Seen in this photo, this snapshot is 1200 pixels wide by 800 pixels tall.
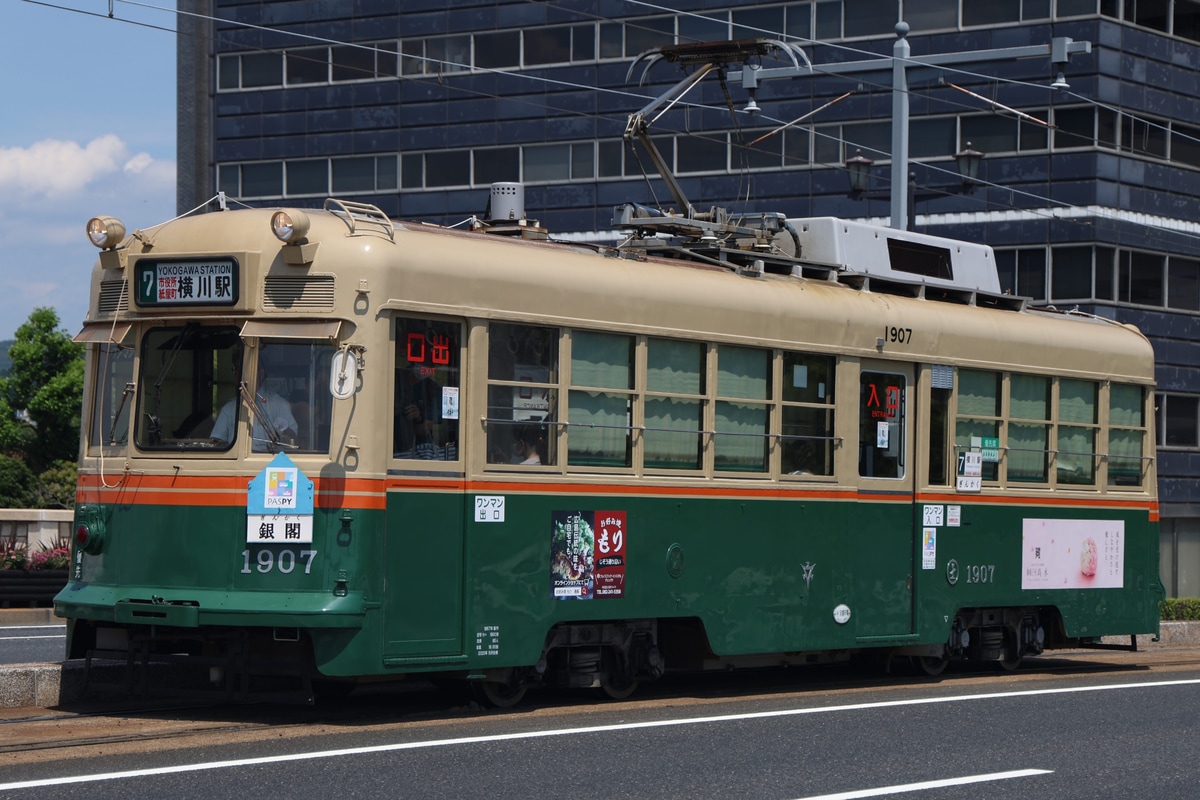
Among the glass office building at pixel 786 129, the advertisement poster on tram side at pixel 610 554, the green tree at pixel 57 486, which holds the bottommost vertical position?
the green tree at pixel 57 486

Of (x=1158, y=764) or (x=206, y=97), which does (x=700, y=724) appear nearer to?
(x=1158, y=764)

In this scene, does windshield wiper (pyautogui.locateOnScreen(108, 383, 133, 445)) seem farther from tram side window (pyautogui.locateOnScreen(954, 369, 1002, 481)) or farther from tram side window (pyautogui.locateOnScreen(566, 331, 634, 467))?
tram side window (pyautogui.locateOnScreen(954, 369, 1002, 481))

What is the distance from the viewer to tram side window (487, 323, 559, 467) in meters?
11.4

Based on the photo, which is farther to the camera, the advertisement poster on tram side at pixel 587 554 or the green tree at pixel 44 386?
the green tree at pixel 44 386

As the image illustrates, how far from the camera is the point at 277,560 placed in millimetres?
10602

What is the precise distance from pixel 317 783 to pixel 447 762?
0.89 metres

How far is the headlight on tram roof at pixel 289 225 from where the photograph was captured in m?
10.8

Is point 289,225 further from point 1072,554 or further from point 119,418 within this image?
point 1072,554

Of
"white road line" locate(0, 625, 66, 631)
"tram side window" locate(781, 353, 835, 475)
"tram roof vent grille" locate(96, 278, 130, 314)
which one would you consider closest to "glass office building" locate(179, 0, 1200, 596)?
"white road line" locate(0, 625, 66, 631)

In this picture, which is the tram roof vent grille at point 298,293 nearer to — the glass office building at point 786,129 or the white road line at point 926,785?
the white road line at point 926,785

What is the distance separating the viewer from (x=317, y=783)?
27.8 feet

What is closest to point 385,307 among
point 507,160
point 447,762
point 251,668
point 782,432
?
point 251,668

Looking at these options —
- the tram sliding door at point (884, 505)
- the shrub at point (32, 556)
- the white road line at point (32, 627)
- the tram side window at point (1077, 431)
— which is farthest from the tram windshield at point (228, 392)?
the shrub at point (32, 556)

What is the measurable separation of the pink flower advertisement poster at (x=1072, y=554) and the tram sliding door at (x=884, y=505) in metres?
1.75
